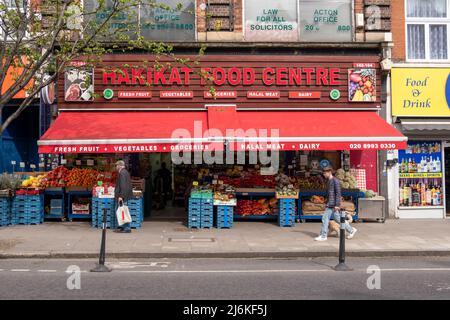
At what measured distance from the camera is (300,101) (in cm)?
1516

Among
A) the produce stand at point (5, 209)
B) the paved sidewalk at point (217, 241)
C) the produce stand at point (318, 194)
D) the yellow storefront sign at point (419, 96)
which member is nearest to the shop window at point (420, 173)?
the yellow storefront sign at point (419, 96)

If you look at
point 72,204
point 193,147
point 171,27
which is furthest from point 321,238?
point 171,27

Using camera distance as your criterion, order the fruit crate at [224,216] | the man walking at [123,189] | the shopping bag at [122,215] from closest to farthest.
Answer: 1. the shopping bag at [122,215]
2. the man walking at [123,189]
3. the fruit crate at [224,216]

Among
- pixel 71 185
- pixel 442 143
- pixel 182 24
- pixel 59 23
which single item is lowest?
pixel 71 185

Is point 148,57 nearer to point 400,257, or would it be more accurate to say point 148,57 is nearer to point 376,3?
point 376,3

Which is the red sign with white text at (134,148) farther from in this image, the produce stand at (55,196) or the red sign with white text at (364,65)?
the red sign with white text at (364,65)

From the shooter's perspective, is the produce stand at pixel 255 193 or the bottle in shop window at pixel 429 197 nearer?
the produce stand at pixel 255 193

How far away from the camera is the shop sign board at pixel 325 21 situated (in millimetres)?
15594

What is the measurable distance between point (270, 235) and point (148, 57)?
21.0 feet

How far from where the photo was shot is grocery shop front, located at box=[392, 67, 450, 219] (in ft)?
50.3

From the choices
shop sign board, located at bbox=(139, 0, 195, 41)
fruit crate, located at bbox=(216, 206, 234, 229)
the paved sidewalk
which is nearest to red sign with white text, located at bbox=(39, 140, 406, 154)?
fruit crate, located at bbox=(216, 206, 234, 229)

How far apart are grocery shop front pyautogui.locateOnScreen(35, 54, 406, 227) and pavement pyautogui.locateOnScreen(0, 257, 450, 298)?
4.14 metres

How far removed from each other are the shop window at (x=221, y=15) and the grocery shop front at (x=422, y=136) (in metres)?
5.23

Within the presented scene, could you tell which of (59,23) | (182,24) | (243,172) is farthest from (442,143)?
(59,23)
